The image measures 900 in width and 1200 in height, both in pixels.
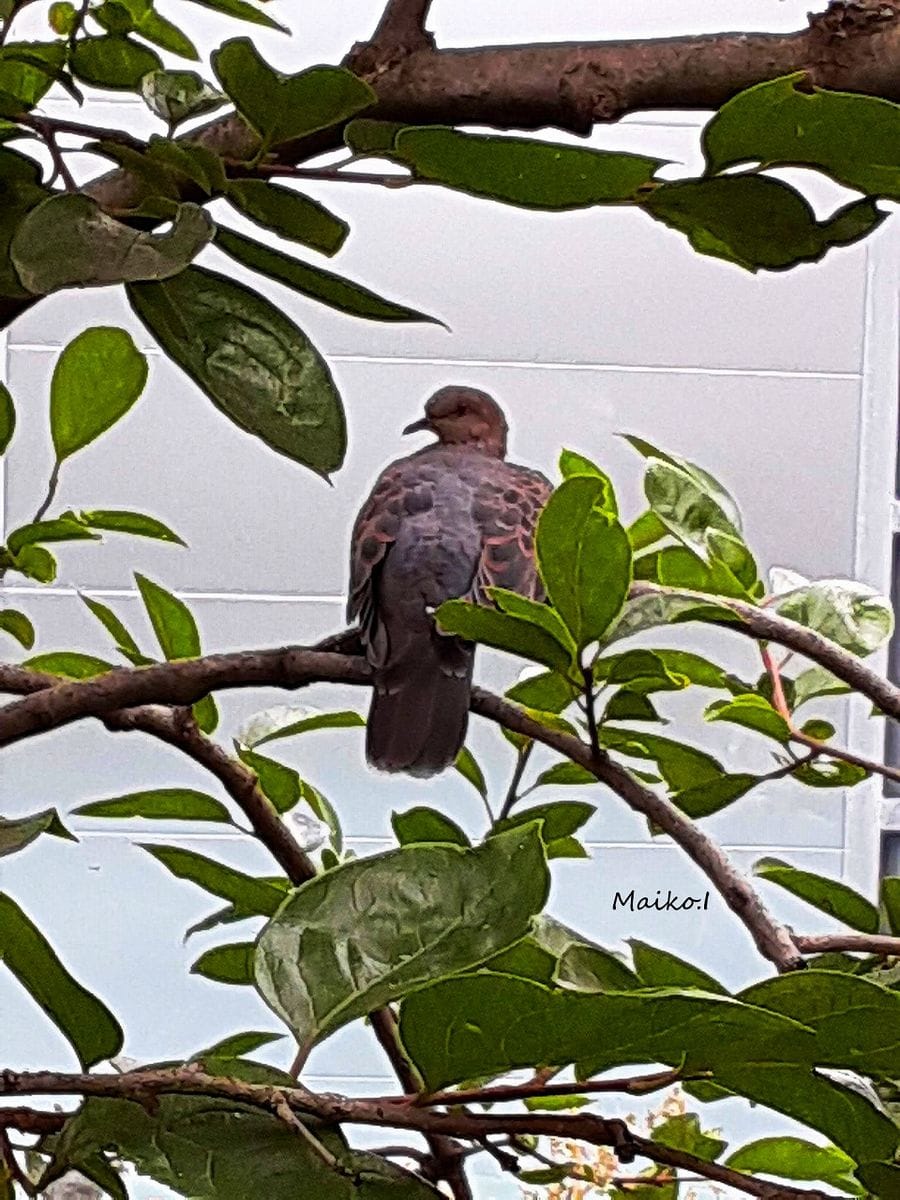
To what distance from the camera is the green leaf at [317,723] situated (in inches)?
24.2

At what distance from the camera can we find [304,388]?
0.38 m

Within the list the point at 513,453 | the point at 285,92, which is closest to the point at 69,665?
the point at 285,92

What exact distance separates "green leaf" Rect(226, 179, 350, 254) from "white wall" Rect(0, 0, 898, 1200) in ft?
3.92

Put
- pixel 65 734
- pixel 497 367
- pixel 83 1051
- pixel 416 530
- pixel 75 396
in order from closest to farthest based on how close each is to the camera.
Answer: pixel 83 1051, pixel 75 396, pixel 416 530, pixel 65 734, pixel 497 367

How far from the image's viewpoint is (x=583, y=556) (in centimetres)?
38

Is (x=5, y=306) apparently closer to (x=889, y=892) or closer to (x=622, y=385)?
(x=889, y=892)

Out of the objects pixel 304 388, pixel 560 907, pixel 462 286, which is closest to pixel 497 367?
pixel 462 286

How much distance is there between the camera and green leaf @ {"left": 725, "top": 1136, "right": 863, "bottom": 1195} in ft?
1.53

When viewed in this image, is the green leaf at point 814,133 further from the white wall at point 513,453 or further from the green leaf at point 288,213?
the white wall at point 513,453

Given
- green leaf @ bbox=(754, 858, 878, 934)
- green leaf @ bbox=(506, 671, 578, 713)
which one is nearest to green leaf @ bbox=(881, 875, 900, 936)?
green leaf @ bbox=(754, 858, 878, 934)

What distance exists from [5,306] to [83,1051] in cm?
19

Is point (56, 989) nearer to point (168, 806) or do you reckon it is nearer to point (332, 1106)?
point (332, 1106)

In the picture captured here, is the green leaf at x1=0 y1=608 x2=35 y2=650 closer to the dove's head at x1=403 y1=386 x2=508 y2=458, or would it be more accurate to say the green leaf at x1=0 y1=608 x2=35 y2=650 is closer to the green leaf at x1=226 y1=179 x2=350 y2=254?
the green leaf at x1=226 y1=179 x2=350 y2=254

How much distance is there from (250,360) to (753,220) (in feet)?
0.41
